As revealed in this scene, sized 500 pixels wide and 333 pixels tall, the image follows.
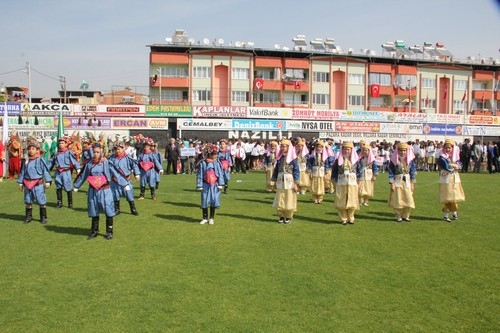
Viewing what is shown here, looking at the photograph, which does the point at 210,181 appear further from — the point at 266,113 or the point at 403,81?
the point at 403,81

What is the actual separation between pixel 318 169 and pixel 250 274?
823 cm

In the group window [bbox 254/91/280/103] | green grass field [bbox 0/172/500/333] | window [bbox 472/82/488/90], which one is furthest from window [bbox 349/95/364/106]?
green grass field [bbox 0/172/500/333]

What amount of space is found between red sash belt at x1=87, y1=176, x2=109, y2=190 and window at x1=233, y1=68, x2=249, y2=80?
47.0 metres

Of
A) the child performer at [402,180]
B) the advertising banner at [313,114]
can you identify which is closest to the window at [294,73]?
the advertising banner at [313,114]

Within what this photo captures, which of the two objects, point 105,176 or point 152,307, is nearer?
point 152,307

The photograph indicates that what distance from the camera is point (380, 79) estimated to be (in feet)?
196

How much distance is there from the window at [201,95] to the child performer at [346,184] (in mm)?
44207

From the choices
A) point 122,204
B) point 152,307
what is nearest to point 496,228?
point 152,307

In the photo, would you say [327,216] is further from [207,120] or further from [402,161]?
[207,120]

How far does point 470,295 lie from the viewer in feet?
20.8

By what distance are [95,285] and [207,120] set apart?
3077 cm

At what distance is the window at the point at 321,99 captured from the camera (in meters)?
58.2

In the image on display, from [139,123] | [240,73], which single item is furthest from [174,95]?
[139,123]

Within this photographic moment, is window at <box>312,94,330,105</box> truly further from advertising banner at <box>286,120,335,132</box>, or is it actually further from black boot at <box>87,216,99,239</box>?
black boot at <box>87,216,99,239</box>
